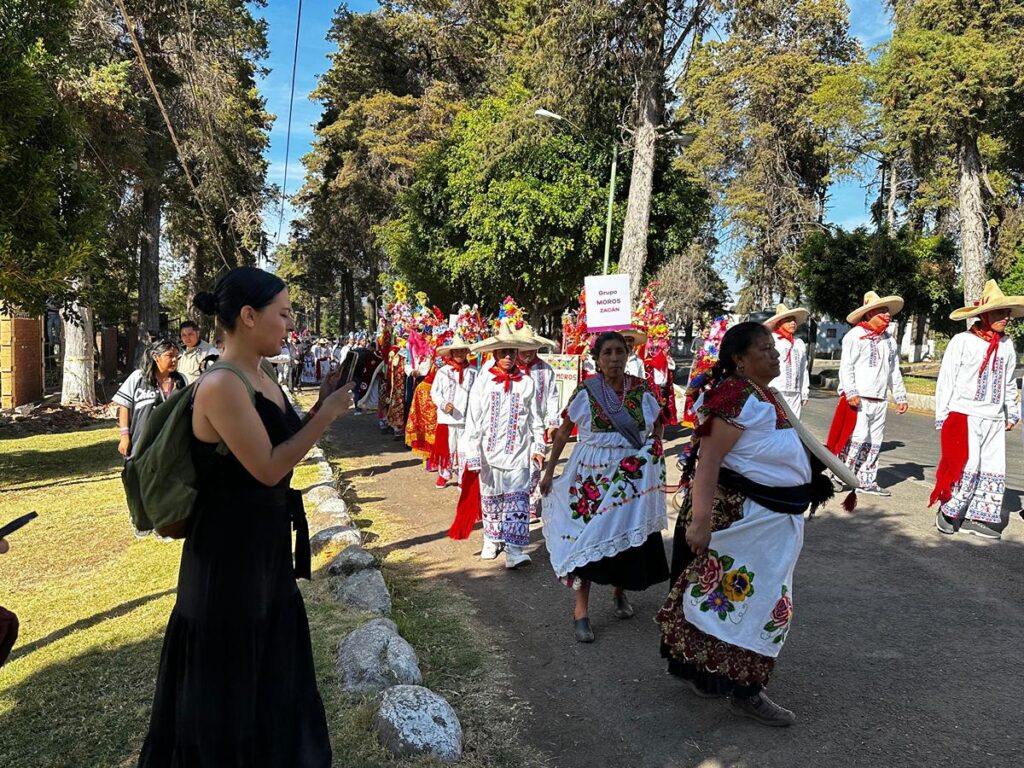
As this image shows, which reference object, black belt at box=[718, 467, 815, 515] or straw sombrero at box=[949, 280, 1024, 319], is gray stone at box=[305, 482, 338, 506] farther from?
straw sombrero at box=[949, 280, 1024, 319]

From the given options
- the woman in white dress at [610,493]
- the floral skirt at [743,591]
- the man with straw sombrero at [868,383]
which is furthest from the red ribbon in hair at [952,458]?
the floral skirt at [743,591]

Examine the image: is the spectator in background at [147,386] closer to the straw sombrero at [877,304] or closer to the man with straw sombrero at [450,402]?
the man with straw sombrero at [450,402]

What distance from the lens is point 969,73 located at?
17.7 m

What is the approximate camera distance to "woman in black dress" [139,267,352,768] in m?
2.21

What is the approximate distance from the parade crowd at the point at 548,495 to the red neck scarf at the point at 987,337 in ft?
0.05

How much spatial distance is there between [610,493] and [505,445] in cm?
173

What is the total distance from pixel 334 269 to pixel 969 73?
37.0 meters

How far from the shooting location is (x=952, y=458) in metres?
6.68

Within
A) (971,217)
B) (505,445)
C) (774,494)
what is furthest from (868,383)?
(971,217)

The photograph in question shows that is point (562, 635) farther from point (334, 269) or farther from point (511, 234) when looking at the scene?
point (334, 269)

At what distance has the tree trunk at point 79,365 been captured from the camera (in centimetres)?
1569

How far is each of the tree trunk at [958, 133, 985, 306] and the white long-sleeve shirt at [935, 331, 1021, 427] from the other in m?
14.5

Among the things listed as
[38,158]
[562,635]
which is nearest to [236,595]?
[562,635]

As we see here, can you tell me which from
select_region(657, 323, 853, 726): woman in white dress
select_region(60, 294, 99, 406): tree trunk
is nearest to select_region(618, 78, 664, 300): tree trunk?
select_region(60, 294, 99, 406): tree trunk
